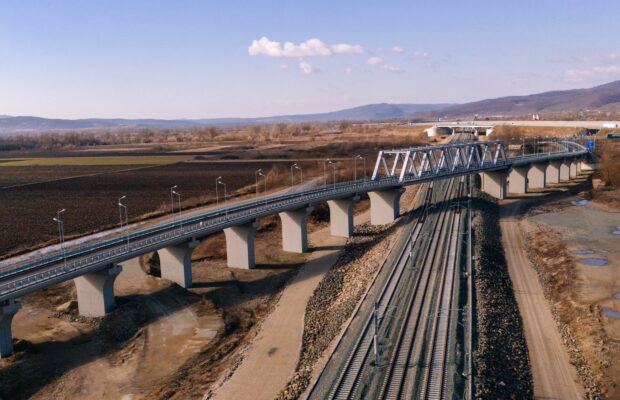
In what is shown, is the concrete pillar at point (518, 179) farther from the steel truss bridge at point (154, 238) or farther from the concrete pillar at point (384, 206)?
the concrete pillar at point (384, 206)

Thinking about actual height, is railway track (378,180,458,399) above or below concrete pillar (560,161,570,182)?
below

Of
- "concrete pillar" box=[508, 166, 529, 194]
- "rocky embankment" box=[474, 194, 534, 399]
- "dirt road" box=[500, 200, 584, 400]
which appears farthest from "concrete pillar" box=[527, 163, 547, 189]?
"rocky embankment" box=[474, 194, 534, 399]

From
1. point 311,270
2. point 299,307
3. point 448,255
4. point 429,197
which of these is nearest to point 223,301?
point 299,307

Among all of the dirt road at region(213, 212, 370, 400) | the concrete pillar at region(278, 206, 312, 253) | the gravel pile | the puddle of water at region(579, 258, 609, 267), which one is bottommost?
the dirt road at region(213, 212, 370, 400)

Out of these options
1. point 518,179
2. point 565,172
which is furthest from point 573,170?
point 518,179

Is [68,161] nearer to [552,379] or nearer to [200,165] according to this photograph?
[200,165]

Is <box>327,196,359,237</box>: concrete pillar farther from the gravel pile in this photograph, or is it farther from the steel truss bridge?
the gravel pile

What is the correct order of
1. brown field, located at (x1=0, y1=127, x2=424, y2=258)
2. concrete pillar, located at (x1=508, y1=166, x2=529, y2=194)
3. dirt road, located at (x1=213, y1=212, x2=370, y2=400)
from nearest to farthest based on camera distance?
dirt road, located at (x1=213, y1=212, x2=370, y2=400) < brown field, located at (x1=0, y1=127, x2=424, y2=258) < concrete pillar, located at (x1=508, y1=166, x2=529, y2=194)
